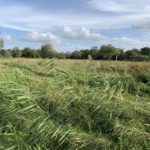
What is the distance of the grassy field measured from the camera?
5.63 metres

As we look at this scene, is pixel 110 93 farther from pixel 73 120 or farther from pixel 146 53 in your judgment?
pixel 146 53

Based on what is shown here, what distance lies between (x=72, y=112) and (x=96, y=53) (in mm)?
16165

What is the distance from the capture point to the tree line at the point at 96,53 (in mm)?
12520

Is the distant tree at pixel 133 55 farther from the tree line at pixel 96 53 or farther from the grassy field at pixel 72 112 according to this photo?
the grassy field at pixel 72 112

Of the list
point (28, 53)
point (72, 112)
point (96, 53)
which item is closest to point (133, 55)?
point (96, 53)

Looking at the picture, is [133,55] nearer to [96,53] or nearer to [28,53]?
[96,53]

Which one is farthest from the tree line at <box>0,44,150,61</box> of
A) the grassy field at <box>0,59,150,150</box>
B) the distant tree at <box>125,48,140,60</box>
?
the grassy field at <box>0,59,150,150</box>

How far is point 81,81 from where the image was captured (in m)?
7.27

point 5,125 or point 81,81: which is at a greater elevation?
point 81,81

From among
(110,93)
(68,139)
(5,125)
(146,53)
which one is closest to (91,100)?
(110,93)

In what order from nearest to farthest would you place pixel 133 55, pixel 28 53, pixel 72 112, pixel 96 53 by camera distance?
pixel 72 112 → pixel 133 55 → pixel 96 53 → pixel 28 53

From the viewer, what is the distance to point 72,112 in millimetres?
6238

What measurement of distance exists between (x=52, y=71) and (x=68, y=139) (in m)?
2.12

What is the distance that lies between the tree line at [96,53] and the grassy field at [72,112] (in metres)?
3.15
